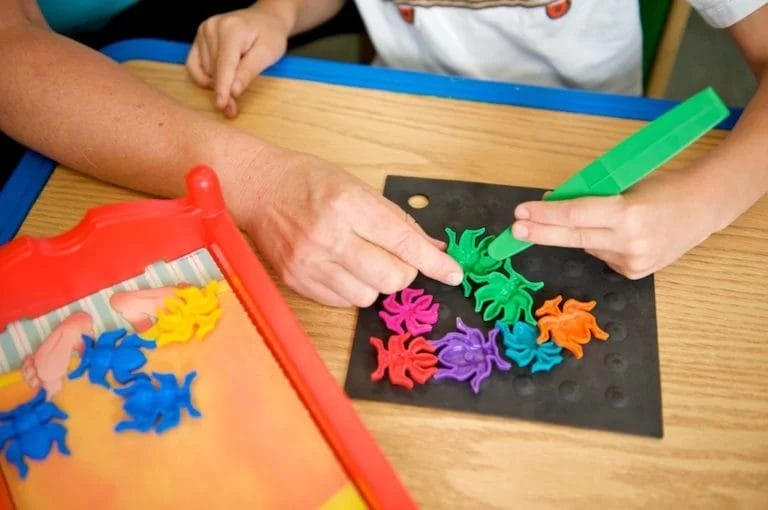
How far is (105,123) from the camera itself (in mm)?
655

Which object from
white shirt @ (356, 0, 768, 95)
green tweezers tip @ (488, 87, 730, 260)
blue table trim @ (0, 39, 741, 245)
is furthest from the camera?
white shirt @ (356, 0, 768, 95)

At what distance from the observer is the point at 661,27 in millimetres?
917

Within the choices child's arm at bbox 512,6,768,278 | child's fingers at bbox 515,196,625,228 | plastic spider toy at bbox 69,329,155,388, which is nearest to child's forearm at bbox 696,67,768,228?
child's arm at bbox 512,6,768,278

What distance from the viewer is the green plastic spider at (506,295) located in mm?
553

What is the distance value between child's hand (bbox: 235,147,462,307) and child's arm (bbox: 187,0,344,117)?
0.16 meters

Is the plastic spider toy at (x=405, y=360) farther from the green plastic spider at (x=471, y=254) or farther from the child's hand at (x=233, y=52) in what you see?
the child's hand at (x=233, y=52)

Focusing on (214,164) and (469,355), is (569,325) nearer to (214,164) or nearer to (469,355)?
(469,355)

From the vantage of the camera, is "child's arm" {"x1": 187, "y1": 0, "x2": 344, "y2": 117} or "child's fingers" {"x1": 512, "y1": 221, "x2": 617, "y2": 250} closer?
"child's fingers" {"x1": 512, "y1": 221, "x2": 617, "y2": 250}

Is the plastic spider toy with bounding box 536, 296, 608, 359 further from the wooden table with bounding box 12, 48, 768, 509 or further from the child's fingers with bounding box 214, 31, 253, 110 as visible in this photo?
the child's fingers with bounding box 214, 31, 253, 110

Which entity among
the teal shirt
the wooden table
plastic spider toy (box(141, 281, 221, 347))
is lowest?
the wooden table

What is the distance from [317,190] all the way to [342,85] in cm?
19

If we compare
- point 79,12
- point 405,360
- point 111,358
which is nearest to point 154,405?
point 111,358

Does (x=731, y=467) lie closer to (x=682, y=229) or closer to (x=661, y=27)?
(x=682, y=229)

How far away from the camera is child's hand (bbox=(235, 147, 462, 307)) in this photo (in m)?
0.56
